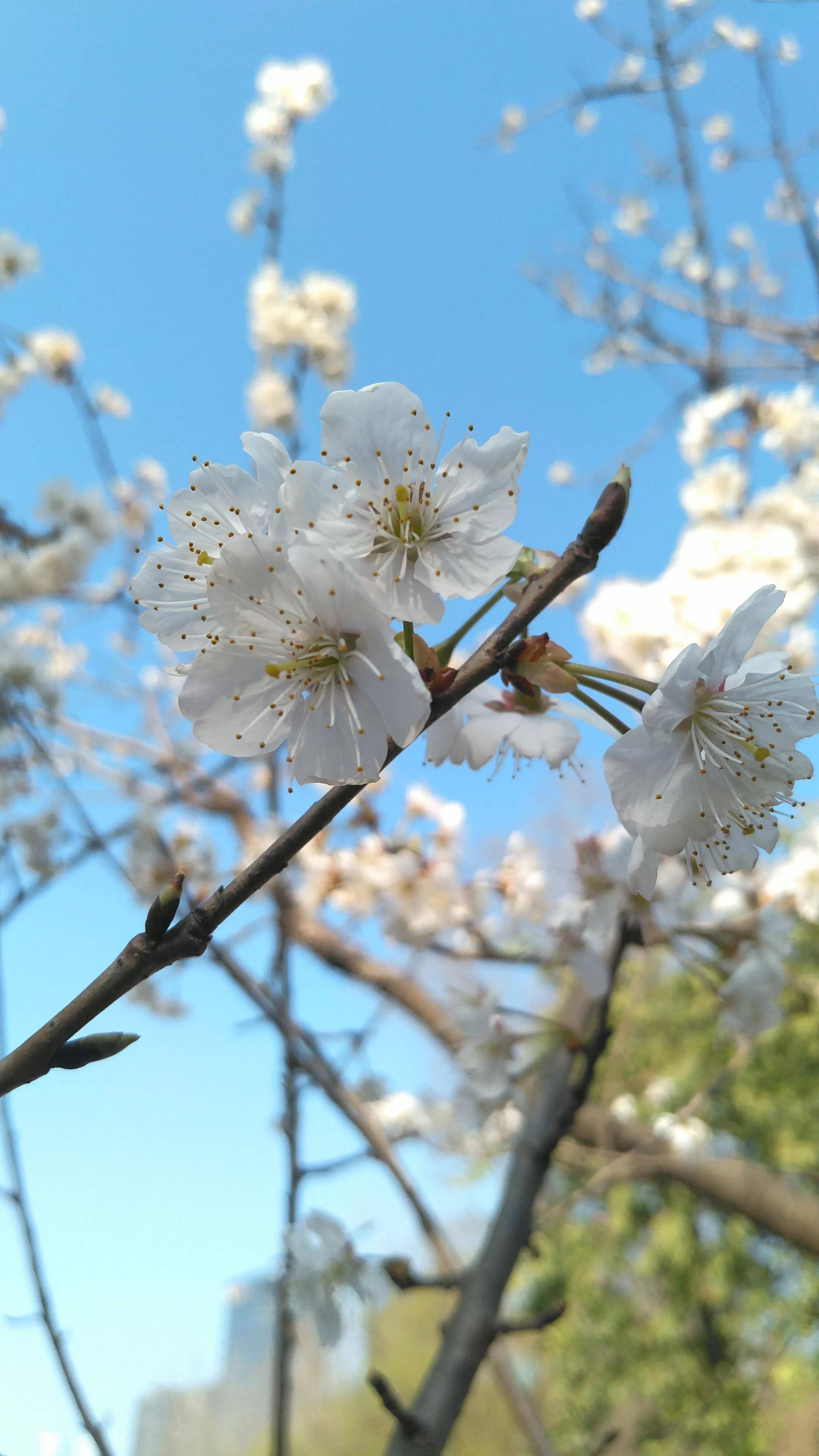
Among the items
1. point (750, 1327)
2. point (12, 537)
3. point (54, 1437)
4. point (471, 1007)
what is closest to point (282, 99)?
point (12, 537)

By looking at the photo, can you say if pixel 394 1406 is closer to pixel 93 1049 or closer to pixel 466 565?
pixel 93 1049

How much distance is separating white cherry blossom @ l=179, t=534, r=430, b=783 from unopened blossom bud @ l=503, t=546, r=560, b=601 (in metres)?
0.08

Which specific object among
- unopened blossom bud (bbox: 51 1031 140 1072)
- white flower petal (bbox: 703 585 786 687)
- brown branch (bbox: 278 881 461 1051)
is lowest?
unopened blossom bud (bbox: 51 1031 140 1072)

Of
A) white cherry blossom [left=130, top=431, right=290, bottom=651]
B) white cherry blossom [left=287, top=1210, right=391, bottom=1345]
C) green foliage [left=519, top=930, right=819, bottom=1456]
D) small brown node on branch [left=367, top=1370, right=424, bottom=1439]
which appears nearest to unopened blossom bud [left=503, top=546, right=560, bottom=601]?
white cherry blossom [left=130, top=431, right=290, bottom=651]

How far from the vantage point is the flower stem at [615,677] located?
504 millimetres

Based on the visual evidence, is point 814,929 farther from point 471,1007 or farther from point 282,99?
point 282,99

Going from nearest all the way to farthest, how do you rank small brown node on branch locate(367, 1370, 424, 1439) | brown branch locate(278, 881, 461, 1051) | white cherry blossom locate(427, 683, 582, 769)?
1. white cherry blossom locate(427, 683, 582, 769)
2. small brown node on branch locate(367, 1370, 424, 1439)
3. brown branch locate(278, 881, 461, 1051)

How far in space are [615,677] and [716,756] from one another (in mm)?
91

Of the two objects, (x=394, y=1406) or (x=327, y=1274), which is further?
(x=327, y=1274)

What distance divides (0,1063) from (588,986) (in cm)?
92

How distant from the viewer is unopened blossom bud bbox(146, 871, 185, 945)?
36cm

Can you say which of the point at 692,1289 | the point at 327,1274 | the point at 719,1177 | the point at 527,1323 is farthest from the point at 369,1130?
the point at 692,1289

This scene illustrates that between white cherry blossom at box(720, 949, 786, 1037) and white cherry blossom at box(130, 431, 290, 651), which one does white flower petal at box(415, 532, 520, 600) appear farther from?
white cherry blossom at box(720, 949, 786, 1037)

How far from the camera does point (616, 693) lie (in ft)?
1.75
